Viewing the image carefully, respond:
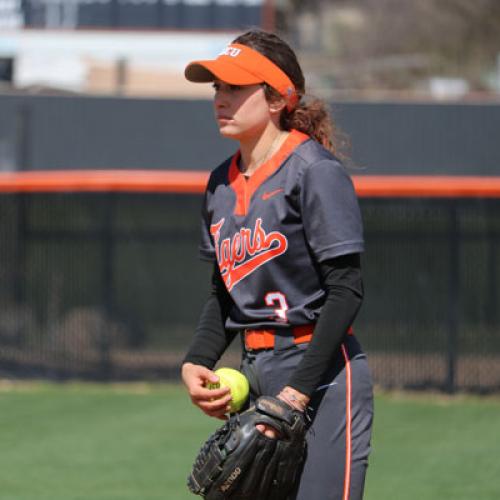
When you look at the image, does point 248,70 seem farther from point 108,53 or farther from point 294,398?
point 108,53

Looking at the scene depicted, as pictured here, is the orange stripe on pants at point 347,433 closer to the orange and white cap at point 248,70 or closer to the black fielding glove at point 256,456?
the black fielding glove at point 256,456

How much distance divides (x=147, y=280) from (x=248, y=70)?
7418 millimetres

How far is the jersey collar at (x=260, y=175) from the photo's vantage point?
338 centimetres

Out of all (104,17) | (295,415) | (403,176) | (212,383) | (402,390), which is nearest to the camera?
(295,415)

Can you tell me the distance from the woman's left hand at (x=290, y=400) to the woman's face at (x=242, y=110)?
806 millimetres

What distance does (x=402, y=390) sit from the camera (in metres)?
10.1

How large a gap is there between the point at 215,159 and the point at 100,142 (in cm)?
118

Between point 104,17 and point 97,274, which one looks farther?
point 104,17

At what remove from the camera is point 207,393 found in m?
3.34

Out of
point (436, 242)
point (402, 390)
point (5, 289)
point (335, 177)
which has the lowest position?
point (402, 390)

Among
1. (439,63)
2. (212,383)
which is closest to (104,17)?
(439,63)

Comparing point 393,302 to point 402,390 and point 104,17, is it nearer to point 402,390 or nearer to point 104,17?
point 402,390

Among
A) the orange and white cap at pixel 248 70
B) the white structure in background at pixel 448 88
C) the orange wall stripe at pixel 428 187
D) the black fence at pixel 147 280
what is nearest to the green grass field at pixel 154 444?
the black fence at pixel 147 280

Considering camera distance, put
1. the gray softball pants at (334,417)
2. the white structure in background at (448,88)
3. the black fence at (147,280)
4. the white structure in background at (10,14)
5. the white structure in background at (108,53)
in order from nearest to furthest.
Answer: the gray softball pants at (334,417)
the black fence at (147,280)
the white structure in background at (448,88)
the white structure in background at (108,53)
the white structure in background at (10,14)
